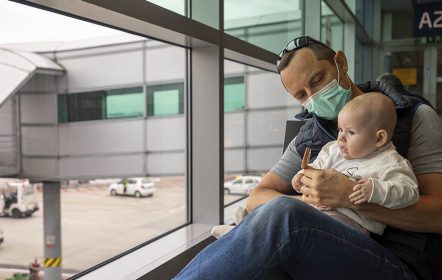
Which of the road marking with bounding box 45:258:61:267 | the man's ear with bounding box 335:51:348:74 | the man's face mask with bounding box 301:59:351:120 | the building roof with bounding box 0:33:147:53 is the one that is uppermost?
the building roof with bounding box 0:33:147:53

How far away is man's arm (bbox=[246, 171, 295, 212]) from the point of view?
1.46 metres

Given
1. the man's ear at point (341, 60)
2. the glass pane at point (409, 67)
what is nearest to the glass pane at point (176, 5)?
the man's ear at point (341, 60)

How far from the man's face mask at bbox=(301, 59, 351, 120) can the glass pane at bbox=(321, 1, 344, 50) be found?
10.5 feet

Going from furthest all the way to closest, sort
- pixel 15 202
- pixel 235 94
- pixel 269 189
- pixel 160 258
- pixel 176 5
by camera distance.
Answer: pixel 235 94
pixel 15 202
pixel 176 5
pixel 160 258
pixel 269 189

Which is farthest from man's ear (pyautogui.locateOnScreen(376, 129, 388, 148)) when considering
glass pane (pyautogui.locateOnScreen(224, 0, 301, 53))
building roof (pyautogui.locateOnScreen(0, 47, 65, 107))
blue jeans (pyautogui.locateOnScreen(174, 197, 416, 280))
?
building roof (pyautogui.locateOnScreen(0, 47, 65, 107))

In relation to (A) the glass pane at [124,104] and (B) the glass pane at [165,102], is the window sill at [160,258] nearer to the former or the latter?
(B) the glass pane at [165,102]

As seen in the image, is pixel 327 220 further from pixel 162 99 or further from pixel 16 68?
pixel 162 99

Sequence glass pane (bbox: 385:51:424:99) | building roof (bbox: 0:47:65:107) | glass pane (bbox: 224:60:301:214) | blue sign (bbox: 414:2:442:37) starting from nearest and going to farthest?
building roof (bbox: 0:47:65:107), glass pane (bbox: 224:60:301:214), blue sign (bbox: 414:2:442:37), glass pane (bbox: 385:51:424:99)

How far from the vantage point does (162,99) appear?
4180mm

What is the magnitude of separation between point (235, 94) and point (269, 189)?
3.11 m

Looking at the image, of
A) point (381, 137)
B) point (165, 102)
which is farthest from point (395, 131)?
point (165, 102)

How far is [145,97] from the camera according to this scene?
4.64 m

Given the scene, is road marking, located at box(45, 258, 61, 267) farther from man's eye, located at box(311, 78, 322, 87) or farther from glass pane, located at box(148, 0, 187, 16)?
man's eye, located at box(311, 78, 322, 87)

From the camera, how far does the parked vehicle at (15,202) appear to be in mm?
2682
